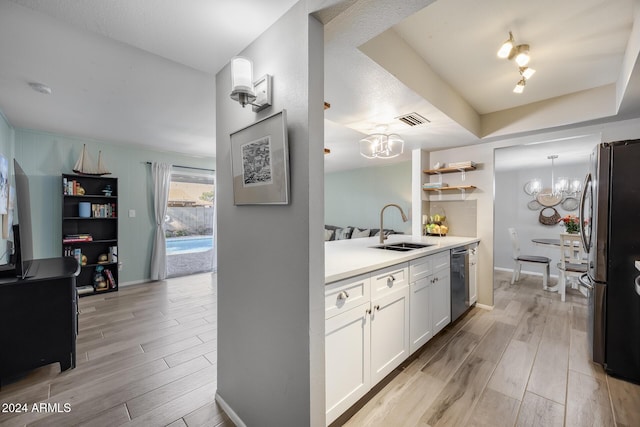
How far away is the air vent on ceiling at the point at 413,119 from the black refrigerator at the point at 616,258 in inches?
52.9

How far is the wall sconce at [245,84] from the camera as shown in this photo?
119cm

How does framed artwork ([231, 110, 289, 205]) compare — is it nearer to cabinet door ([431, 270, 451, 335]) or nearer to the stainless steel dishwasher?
cabinet door ([431, 270, 451, 335])

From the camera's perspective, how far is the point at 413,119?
253cm

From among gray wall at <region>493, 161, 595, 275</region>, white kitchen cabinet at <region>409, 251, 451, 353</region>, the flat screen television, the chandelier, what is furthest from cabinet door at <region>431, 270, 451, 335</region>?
gray wall at <region>493, 161, 595, 275</region>

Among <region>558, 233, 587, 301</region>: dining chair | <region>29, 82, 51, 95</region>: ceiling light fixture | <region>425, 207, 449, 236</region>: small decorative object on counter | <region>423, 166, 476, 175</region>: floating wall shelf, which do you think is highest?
<region>29, 82, 51, 95</region>: ceiling light fixture

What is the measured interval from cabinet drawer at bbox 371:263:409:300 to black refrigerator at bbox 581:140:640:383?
1.49 m

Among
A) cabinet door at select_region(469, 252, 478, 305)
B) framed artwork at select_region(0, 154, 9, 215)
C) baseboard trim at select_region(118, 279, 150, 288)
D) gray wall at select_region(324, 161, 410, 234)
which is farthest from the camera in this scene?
gray wall at select_region(324, 161, 410, 234)

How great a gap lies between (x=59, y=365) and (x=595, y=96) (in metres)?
5.40

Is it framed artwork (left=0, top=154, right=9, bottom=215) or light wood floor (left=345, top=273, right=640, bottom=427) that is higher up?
framed artwork (left=0, top=154, right=9, bottom=215)

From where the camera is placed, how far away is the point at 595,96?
2471mm

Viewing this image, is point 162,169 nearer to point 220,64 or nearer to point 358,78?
point 220,64

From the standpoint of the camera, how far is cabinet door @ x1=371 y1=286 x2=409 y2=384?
1.68 meters

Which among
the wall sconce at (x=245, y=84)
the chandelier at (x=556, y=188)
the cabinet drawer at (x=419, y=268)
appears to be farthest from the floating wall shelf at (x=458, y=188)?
the wall sconce at (x=245, y=84)

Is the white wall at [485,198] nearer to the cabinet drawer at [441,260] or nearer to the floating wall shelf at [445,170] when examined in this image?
the floating wall shelf at [445,170]
